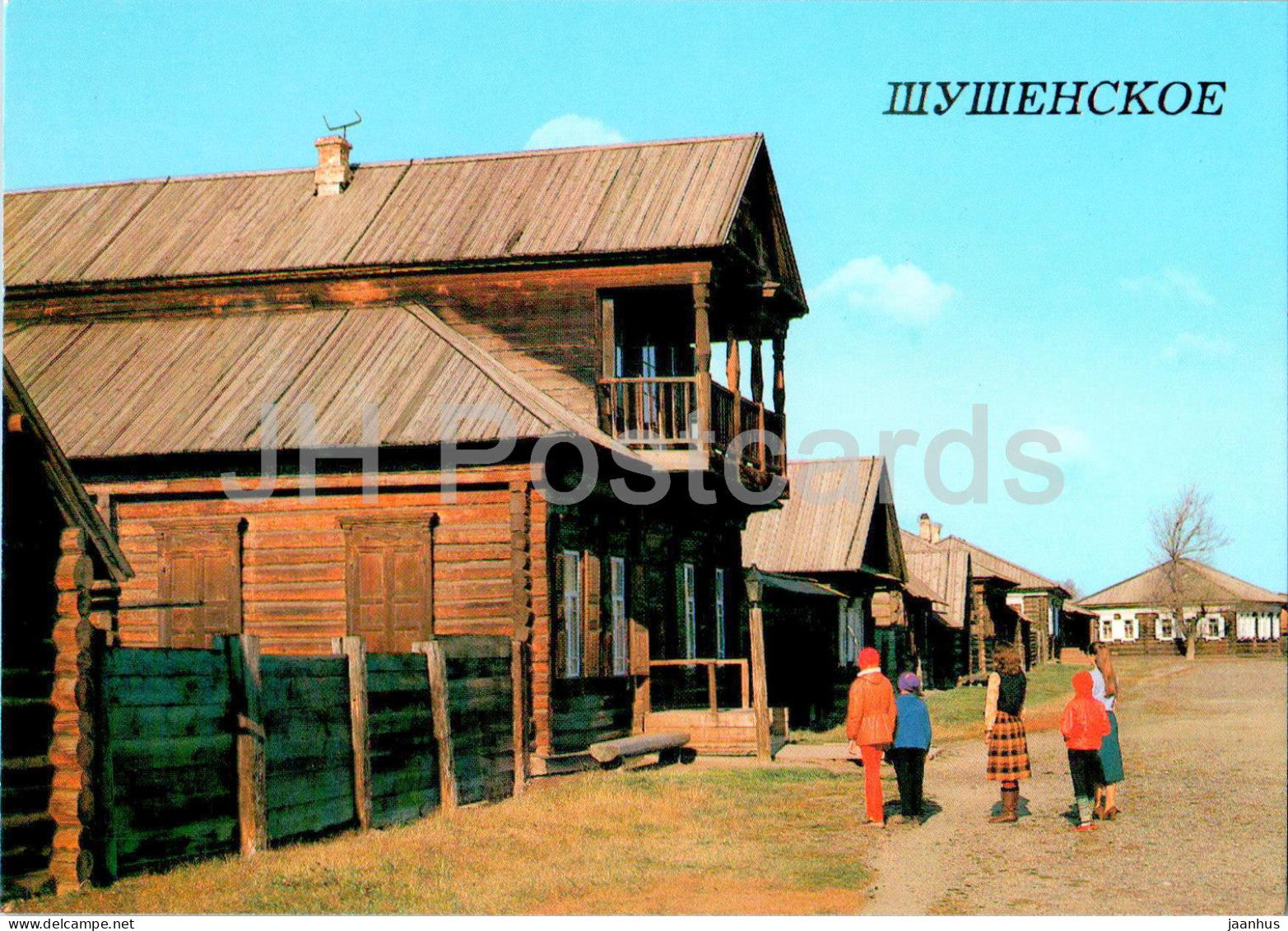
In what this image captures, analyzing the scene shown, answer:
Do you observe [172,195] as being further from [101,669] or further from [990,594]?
[990,594]

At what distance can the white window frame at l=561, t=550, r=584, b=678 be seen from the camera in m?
19.3

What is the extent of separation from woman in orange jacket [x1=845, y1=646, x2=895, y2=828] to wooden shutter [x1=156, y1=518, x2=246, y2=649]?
9.48 metres

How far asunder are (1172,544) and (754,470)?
7268 cm

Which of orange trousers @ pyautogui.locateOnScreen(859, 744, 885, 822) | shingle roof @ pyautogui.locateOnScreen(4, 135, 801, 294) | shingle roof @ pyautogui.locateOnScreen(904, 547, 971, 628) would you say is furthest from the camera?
shingle roof @ pyautogui.locateOnScreen(904, 547, 971, 628)

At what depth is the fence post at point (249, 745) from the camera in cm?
1165

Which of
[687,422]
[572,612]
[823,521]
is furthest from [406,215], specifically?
[823,521]

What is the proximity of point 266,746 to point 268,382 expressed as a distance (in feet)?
30.9

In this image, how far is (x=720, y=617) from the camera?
2597 centimetres

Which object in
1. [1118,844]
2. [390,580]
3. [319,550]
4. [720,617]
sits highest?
[319,550]

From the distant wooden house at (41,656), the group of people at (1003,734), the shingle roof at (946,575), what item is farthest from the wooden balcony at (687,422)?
the shingle roof at (946,575)

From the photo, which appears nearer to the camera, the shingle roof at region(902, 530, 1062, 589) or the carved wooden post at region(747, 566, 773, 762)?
the carved wooden post at region(747, 566, 773, 762)

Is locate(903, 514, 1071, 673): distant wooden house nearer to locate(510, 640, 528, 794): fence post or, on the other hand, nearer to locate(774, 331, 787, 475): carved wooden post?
locate(774, 331, 787, 475): carved wooden post

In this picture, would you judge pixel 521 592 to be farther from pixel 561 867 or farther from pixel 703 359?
pixel 561 867

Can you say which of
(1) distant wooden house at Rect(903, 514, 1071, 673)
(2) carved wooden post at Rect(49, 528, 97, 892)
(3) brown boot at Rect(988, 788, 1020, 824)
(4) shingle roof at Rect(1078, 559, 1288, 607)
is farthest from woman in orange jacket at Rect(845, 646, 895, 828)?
(4) shingle roof at Rect(1078, 559, 1288, 607)
